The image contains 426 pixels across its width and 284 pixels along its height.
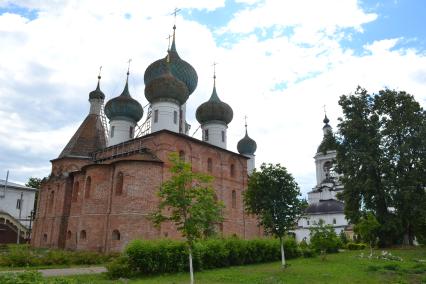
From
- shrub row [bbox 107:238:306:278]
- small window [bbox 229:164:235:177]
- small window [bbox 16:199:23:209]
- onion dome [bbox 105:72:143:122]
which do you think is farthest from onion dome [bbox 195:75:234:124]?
small window [bbox 16:199:23:209]

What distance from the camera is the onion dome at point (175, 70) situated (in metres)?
33.2

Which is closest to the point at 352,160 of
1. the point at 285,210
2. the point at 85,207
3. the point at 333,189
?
the point at 285,210

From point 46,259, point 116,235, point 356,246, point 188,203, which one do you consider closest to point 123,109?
point 116,235

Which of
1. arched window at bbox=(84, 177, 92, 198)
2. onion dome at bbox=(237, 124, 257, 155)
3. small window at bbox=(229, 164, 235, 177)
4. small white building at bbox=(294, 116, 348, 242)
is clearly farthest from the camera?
small white building at bbox=(294, 116, 348, 242)

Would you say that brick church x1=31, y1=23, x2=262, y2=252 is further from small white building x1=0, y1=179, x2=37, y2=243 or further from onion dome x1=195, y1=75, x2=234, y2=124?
small white building x1=0, y1=179, x2=37, y2=243

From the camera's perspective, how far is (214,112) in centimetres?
3497

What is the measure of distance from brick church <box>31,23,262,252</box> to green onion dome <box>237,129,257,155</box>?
709 centimetres

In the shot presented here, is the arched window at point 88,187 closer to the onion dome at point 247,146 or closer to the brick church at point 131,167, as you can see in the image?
the brick church at point 131,167

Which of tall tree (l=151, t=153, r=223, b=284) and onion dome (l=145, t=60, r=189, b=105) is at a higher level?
onion dome (l=145, t=60, r=189, b=105)

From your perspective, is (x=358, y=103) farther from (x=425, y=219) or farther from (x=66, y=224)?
(x=66, y=224)

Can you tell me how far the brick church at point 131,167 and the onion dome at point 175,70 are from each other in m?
0.09

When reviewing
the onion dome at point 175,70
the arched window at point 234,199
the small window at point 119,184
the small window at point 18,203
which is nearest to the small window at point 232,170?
the arched window at point 234,199

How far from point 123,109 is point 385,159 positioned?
839 inches

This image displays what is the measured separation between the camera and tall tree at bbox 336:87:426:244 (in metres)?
24.3
